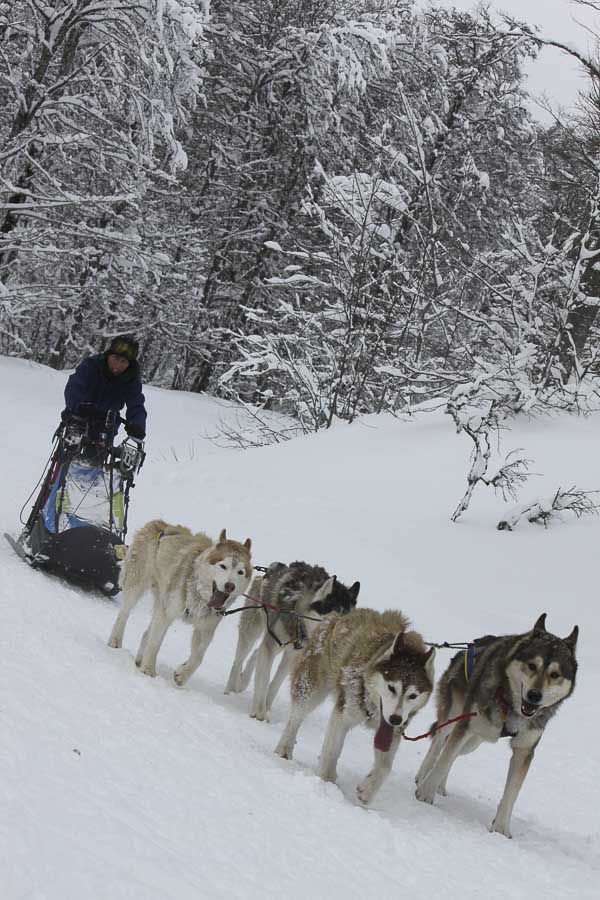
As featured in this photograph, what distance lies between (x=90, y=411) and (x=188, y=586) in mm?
2577

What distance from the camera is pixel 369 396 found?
1697 centimetres

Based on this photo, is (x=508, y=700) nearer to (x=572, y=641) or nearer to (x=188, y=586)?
(x=572, y=641)

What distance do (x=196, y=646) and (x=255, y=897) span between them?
109 inches

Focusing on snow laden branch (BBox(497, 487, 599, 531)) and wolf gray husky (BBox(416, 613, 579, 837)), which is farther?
snow laden branch (BBox(497, 487, 599, 531))

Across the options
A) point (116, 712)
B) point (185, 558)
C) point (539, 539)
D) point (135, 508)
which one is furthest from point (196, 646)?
point (135, 508)

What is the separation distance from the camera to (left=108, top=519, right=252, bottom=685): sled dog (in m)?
5.42

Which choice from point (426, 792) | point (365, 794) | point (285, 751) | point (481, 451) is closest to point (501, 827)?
point (426, 792)

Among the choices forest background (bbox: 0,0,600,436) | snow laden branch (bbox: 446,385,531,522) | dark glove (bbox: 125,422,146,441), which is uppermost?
forest background (bbox: 0,0,600,436)

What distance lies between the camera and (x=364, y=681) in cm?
444

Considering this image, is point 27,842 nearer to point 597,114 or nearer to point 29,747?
point 29,747

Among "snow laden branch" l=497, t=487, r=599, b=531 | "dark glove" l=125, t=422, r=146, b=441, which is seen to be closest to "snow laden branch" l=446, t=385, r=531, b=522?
"snow laden branch" l=497, t=487, r=599, b=531

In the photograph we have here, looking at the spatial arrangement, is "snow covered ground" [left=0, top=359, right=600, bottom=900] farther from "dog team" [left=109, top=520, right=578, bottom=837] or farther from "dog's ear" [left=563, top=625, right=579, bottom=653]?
"dog's ear" [left=563, top=625, right=579, bottom=653]

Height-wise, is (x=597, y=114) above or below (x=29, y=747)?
above

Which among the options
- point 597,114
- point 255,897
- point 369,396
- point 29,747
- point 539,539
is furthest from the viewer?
point 369,396
